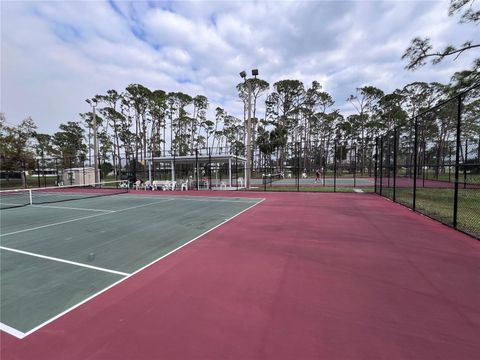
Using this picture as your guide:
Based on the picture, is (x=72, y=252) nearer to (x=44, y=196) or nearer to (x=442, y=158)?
(x=442, y=158)

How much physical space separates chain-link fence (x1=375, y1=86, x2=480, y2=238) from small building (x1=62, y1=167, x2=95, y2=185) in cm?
2707

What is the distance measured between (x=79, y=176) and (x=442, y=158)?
3074 centimetres

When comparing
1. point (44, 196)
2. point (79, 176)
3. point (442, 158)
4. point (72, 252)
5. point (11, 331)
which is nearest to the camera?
point (11, 331)

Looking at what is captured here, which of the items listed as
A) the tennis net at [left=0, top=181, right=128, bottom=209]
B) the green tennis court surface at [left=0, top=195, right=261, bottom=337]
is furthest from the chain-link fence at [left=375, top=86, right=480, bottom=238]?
the tennis net at [left=0, top=181, right=128, bottom=209]

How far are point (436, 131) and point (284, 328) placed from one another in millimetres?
14506

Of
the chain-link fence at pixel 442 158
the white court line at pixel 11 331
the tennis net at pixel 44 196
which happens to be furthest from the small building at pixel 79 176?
the chain-link fence at pixel 442 158

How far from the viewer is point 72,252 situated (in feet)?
16.4

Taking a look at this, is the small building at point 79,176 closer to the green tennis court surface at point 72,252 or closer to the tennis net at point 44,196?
the tennis net at point 44,196

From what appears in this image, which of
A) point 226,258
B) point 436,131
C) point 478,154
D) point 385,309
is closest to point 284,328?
point 385,309

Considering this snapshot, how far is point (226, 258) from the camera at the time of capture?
4.47 meters

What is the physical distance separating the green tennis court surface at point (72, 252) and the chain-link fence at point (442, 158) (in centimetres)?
707

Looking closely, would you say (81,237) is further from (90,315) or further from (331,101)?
(331,101)

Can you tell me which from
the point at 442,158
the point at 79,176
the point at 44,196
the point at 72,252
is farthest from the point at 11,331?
the point at 79,176

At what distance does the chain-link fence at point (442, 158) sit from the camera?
6.75m
